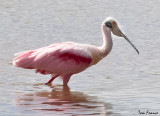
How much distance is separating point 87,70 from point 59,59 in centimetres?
148

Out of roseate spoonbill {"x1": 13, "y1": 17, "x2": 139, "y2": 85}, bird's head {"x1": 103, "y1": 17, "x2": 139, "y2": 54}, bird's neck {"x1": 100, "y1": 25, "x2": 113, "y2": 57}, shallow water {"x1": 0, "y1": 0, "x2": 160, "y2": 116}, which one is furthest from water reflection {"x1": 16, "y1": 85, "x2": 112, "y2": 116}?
bird's head {"x1": 103, "y1": 17, "x2": 139, "y2": 54}

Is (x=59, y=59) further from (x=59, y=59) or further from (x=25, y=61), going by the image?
(x=25, y=61)

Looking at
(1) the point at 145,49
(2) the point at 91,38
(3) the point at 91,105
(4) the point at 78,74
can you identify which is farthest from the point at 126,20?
(3) the point at 91,105

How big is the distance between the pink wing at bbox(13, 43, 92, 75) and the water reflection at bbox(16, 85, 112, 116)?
37 cm

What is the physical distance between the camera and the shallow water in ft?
29.8

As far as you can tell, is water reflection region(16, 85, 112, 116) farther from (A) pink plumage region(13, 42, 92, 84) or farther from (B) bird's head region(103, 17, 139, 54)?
(B) bird's head region(103, 17, 139, 54)

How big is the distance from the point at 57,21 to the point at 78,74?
6641 mm

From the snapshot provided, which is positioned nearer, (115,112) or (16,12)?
(115,112)

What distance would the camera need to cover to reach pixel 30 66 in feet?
34.3

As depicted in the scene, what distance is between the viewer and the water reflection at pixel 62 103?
28.7 ft

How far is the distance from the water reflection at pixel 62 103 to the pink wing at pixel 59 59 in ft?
1.22

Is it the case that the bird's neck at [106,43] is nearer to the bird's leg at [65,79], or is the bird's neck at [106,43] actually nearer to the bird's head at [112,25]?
the bird's head at [112,25]

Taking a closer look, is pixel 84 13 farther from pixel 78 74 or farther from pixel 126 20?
pixel 78 74

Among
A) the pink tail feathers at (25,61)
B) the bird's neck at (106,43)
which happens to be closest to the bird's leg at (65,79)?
the pink tail feathers at (25,61)
